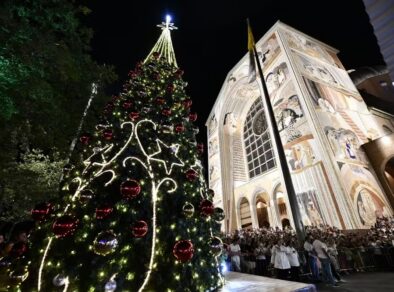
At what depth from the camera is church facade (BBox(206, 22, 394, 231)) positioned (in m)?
12.6

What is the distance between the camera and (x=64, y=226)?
240 centimetres

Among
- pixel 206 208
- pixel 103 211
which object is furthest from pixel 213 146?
pixel 103 211

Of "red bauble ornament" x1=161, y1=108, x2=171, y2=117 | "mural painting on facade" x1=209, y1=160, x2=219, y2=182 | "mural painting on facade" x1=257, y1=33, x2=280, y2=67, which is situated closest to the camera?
"red bauble ornament" x1=161, y1=108, x2=171, y2=117

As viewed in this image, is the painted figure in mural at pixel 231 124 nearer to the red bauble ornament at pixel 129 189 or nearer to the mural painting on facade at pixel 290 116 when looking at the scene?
the mural painting on facade at pixel 290 116

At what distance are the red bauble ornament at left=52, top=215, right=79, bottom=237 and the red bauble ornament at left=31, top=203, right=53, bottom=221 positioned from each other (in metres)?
0.61

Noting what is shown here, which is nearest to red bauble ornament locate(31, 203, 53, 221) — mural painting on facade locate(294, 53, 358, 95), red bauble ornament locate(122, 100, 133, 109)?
red bauble ornament locate(122, 100, 133, 109)

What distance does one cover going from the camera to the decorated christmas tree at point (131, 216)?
8.01ft

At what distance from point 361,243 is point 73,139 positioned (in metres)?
11.3

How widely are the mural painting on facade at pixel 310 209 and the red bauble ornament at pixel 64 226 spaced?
12853 millimetres

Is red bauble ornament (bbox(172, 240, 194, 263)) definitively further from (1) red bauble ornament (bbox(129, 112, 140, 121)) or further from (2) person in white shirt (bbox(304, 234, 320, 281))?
(2) person in white shirt (bbox(304, 234, 320, 281))

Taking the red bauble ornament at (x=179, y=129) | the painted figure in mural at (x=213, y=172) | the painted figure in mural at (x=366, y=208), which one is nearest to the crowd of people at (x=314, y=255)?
the painted figure in mural at (x=366, y=208)

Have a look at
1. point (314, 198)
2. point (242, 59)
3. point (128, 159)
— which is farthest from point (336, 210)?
point (242, 59)

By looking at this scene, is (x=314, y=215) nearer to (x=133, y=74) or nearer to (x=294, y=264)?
(x=294, y=264)

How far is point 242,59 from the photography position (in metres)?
22.3
